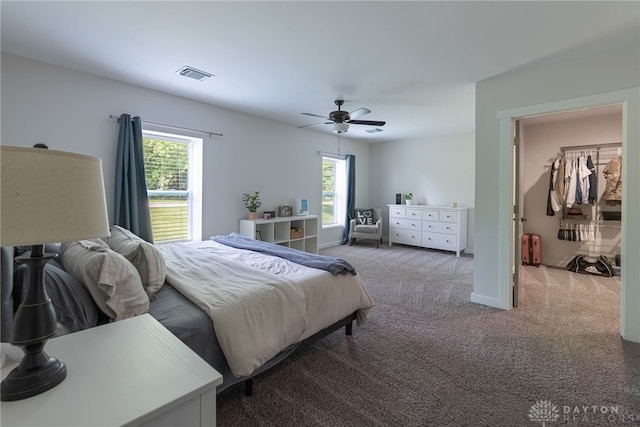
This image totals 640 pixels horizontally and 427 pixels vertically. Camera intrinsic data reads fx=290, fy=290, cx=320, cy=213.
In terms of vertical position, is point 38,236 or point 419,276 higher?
point 38,236

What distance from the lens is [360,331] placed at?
2568mm

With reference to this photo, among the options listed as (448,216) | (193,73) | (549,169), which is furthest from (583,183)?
(193,73)

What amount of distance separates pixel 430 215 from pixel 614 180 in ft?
8.80

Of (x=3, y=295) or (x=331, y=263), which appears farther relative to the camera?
(x=331, y=263)

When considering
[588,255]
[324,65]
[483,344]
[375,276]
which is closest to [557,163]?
[588,255]

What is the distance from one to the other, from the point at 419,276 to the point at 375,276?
64 centimetres

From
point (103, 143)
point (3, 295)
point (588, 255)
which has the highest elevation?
point (103, 143)

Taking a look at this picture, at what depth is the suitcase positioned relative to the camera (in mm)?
4793

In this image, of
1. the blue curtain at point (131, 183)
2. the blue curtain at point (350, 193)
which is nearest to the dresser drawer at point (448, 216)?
the blue curtain at point (350, 193)

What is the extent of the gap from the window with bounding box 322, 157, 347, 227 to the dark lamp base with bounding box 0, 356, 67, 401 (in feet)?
18.3

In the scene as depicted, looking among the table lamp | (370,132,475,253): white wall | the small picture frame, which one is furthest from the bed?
(370,132,475,253): white wall

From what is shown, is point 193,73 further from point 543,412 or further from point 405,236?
point 405,236

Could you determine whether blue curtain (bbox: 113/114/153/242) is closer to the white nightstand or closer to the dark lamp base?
the white nightstand

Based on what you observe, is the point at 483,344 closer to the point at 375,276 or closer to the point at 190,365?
the point at 375,276
